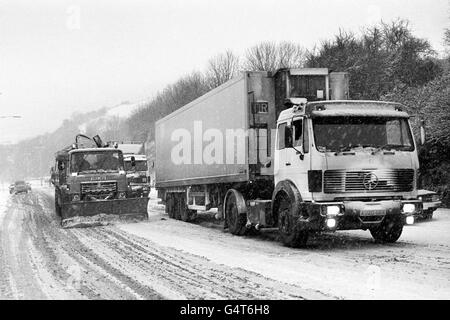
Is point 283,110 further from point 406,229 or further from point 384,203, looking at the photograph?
point 406,229

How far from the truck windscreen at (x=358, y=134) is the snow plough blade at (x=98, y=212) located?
30.1 feet

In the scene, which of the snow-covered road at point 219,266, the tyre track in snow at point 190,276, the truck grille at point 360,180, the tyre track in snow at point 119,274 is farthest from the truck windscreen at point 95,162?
the truck grille at point 360,180

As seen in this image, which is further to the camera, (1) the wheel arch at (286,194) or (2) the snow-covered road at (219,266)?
(1) the wheel arch at (286,194)

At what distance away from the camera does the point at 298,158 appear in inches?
432

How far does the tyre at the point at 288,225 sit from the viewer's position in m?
11.0

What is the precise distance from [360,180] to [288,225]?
1.80 meters

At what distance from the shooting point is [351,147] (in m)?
10.6

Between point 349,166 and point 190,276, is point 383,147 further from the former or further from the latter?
point 190,276

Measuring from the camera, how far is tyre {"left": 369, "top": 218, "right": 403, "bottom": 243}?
11.4m

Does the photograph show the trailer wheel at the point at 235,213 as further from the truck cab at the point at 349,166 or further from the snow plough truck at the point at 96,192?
the snow plough truck at the point at 96,192

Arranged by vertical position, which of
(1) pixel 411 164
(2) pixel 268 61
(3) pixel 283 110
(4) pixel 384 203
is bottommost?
(4) pixel 384 203

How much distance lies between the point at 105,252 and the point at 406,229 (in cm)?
825

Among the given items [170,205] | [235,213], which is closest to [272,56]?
[170,205]
